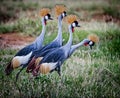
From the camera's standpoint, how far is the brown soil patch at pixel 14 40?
23.0 ft

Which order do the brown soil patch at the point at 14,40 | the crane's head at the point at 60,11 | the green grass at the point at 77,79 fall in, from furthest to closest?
the brown soil patch at the point at 14,40 < the crane's head at the point at 60,11 < the green grass at the point at 77,79

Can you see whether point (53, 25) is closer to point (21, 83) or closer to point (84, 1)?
point (21, 83)

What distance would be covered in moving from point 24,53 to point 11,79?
424 mm

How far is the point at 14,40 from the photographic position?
7.21 meters

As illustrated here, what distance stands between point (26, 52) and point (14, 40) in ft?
1.62

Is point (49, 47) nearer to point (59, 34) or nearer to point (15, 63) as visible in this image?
point (59, 34)

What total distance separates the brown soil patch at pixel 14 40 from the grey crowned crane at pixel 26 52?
0.14 meters

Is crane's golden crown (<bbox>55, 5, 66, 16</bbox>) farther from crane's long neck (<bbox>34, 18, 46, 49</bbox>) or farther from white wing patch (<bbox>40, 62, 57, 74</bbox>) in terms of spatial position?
white wing patch (<bbox>40, 62, 57, 74</bbox>)

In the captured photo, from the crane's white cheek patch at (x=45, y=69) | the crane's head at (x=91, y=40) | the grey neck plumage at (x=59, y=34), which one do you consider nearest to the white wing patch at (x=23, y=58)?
the crane's white cheek patch at (x=45, y=69)

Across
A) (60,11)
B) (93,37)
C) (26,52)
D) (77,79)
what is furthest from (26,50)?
(93,37)

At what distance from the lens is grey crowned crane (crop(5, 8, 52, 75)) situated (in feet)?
22.2

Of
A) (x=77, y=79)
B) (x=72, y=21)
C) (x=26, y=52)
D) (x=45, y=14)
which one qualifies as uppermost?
(x=45, y=14)

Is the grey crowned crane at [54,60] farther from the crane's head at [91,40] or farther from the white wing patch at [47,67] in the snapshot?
the crane's head at [91,40]

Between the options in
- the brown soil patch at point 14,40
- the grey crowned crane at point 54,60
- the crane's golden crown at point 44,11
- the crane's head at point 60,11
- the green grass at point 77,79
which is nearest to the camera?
the green grass at point 77,79
